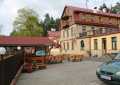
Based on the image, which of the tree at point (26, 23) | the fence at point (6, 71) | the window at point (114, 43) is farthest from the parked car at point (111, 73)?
the tree at point (26, 23)

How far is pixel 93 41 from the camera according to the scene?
36562mm

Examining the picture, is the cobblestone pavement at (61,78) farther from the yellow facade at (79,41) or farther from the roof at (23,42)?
the yellow facade at (79,41)

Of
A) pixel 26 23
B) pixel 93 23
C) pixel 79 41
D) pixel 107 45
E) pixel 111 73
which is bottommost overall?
pixel 111 73

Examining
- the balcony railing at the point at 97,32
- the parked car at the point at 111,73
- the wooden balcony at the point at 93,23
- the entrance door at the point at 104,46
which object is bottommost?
the parked car at the point at 111,73

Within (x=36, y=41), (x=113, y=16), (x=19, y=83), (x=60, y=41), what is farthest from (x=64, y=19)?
(x=19, y=83)

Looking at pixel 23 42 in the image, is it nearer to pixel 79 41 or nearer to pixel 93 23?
pixel 79 41

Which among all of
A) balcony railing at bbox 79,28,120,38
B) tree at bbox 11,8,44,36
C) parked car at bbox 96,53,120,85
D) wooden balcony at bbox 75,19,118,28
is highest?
tree at bbox 11,8,44,36

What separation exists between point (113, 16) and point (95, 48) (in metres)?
14.6

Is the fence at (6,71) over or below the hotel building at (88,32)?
below

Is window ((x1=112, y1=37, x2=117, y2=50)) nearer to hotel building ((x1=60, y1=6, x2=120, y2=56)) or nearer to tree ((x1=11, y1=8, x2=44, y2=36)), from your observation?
hotel building ((x1=60, y1=6, x2=120, y2=56))

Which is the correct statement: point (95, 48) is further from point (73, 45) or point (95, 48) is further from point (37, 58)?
point (37, 58)

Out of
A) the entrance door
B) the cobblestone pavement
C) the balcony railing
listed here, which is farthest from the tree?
the cobblestone pavement

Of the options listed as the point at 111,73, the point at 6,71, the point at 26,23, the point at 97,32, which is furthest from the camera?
the point at 26,23

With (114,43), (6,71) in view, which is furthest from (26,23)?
(6,71)
